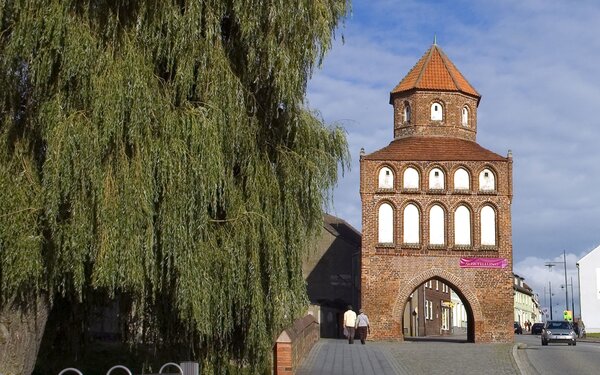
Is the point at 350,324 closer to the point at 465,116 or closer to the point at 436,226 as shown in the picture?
the point at 436,226

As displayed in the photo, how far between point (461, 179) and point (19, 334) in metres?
31.6

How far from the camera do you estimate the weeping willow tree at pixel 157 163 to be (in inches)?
412

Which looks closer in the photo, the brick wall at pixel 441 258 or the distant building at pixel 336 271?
the brick wall at pixel 441 258

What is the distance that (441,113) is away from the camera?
144ft

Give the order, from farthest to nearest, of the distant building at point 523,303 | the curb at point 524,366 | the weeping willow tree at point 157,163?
the distant building at point 523,303, the curb at point 524,366, the weeping willow tree at point 157,163

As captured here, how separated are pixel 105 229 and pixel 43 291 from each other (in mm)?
1404

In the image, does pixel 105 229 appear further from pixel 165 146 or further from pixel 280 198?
pixel 280 198

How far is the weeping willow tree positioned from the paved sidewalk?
24.3ft

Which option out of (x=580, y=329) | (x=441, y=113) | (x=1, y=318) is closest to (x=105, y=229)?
(x=1, y=318)

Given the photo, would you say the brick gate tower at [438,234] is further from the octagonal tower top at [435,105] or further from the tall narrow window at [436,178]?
the octagonal tower top at [435,105]

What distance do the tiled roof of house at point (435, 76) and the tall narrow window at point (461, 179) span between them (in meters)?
5.42

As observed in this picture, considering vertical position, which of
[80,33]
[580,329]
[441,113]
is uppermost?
[441,113]

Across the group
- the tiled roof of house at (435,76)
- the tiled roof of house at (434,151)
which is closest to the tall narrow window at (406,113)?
the tiled roof of house at (435,76)

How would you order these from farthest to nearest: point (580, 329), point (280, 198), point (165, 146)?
point (580, 329)
point (280, 198)
point (165, 146)
